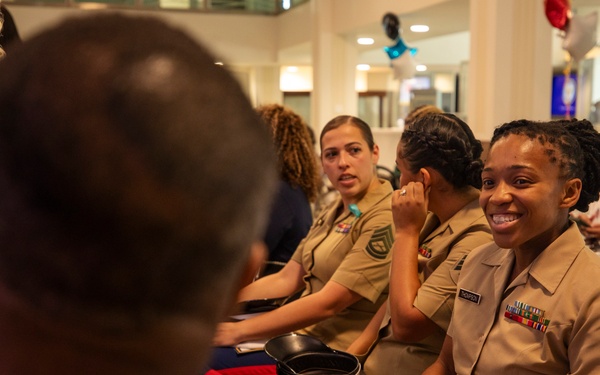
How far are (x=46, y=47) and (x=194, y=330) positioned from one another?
16cm

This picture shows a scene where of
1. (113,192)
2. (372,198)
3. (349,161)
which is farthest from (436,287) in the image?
(113,192)

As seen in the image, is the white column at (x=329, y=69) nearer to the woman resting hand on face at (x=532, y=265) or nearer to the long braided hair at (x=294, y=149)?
the long braided hair at (x=294, y=149)

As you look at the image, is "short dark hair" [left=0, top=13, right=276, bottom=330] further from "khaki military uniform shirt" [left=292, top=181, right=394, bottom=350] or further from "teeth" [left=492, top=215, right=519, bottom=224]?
"khaki military uniform shirt" [left=292, top=181, right=394, bottom=350]

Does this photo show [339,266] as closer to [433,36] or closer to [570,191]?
[570,191]

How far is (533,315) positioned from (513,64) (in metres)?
4.53

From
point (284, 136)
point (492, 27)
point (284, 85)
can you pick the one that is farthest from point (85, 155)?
point (284, 85)

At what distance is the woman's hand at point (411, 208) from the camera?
2156mm

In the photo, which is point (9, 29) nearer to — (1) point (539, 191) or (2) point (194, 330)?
(1) point (539, 191)

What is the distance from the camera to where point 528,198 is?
1.73 m

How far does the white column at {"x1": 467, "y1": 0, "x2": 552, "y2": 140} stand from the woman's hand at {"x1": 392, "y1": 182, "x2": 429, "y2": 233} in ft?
12.1

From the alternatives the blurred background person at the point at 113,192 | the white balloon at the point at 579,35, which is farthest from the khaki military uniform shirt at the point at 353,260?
the blurred background person at the point at 113,192

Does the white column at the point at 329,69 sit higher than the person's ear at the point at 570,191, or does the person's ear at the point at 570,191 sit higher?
the white column at the point at 329,69

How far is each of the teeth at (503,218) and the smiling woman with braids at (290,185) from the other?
1409 millimetres

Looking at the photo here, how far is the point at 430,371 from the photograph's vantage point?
1.93 m
